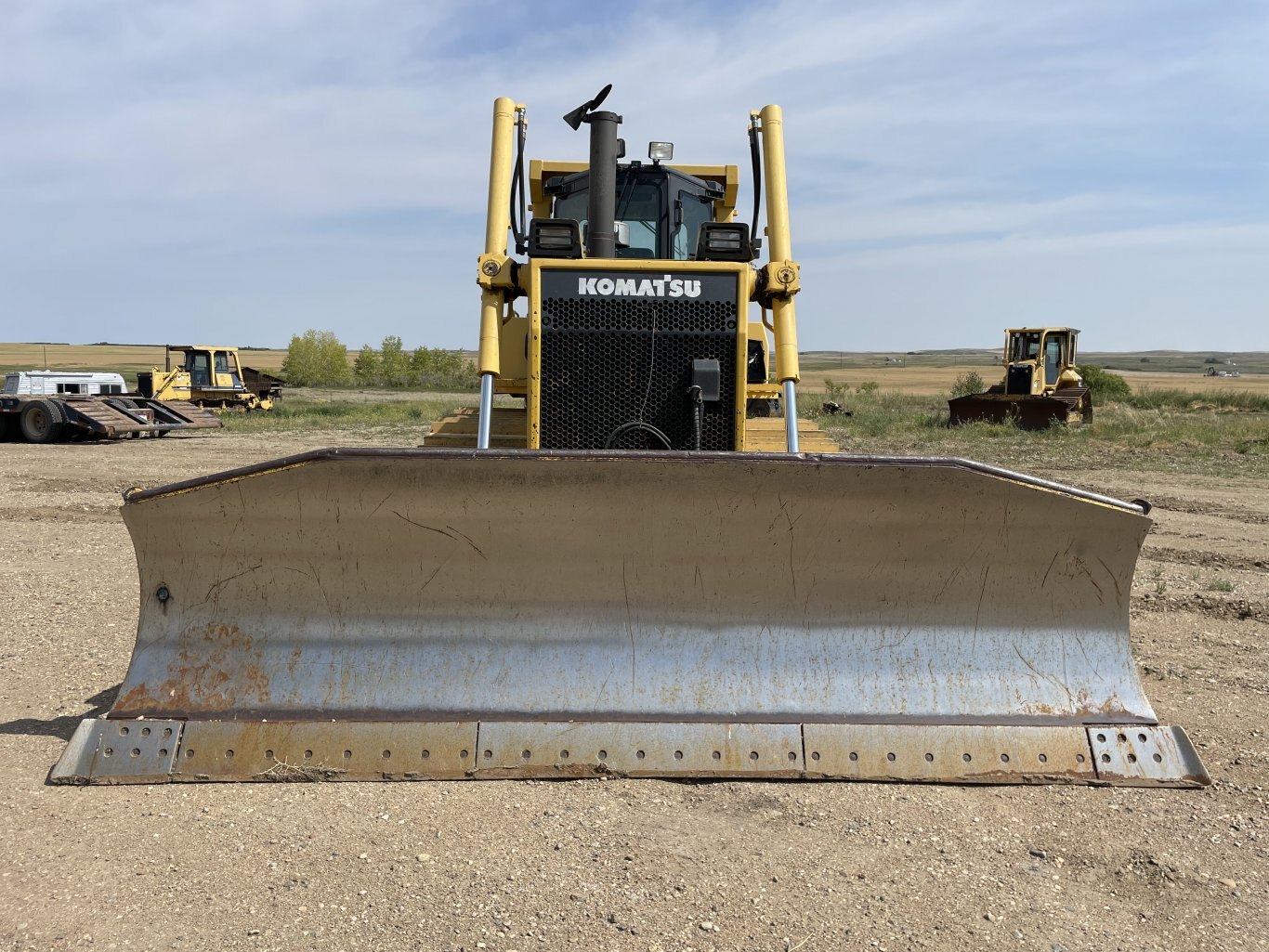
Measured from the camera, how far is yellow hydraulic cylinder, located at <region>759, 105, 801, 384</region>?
5.85 metres

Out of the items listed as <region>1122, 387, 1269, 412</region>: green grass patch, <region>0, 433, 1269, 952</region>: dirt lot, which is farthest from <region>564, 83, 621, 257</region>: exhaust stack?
<region>1122, 387, 1269, 412</region>: green grass patch

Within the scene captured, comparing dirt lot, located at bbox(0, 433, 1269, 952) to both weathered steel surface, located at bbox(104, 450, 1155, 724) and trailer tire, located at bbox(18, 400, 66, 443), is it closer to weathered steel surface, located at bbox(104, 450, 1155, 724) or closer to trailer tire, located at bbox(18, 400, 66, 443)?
weathered steel surface, located at bbox(104, 450, 1155, 724)

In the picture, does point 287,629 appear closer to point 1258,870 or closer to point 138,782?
point 138,782

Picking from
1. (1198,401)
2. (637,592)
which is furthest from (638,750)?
(1198,401)

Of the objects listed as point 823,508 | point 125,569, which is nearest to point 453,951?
point 823,508

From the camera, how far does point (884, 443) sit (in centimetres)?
2373

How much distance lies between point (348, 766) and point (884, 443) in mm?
21131

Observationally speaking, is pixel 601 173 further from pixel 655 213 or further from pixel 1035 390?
pixel 1035 390

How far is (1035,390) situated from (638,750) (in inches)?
1108

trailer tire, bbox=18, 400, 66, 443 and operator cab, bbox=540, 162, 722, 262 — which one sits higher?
operator cab, bbox=540, 162, 722, 262

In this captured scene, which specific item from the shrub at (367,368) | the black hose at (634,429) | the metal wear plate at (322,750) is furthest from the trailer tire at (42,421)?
the shrub at (367,368)

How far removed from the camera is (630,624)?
155 inches

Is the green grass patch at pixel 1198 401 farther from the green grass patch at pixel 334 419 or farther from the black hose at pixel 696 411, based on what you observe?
the black hose at pixel 696 411

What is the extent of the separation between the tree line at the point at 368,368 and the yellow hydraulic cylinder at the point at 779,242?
66630mm
